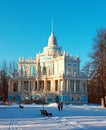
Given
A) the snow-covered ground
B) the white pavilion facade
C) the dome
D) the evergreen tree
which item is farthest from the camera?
the dome

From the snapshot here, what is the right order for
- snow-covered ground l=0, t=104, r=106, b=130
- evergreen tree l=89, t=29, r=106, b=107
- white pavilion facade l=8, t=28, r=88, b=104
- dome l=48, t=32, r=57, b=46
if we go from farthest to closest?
dome l=48, t=32, r=57, b=46
white pavilion facade l=8, t=28, r=88, b=104
evergreen tree l=89, t=29, r=106, b=107
snow-covered ground l=0, t=104, r=106, b=130

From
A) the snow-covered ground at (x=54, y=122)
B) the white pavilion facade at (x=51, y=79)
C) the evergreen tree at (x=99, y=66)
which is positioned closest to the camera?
the snow-covered ground at (x=54, y=122)

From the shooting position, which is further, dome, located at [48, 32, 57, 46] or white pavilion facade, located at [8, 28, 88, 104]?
dome, located at [48, 32, 57, 46]

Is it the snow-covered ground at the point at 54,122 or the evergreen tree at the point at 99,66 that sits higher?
the evergreen tree at the point at 99,66

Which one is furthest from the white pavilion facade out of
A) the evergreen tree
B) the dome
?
the evergreen tree

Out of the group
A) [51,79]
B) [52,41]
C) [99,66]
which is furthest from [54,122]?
[52,41]

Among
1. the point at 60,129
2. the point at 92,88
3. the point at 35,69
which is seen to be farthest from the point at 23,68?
the point at 60,129

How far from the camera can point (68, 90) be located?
279 ft

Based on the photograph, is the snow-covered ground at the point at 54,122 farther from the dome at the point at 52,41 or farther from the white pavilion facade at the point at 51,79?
the dome at the point at 52,41

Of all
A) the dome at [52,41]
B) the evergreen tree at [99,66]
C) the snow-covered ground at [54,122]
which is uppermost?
the dome at [52,41]

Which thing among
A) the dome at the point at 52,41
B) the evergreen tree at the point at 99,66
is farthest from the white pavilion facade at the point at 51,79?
the evergreen tree at the point at 99,66

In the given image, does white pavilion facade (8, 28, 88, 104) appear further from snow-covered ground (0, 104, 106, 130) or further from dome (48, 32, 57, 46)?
snow-covered ground (0, 104, 106, 130)

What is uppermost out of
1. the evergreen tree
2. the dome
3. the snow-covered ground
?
the dome

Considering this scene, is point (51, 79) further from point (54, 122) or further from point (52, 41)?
point (54, 122)
